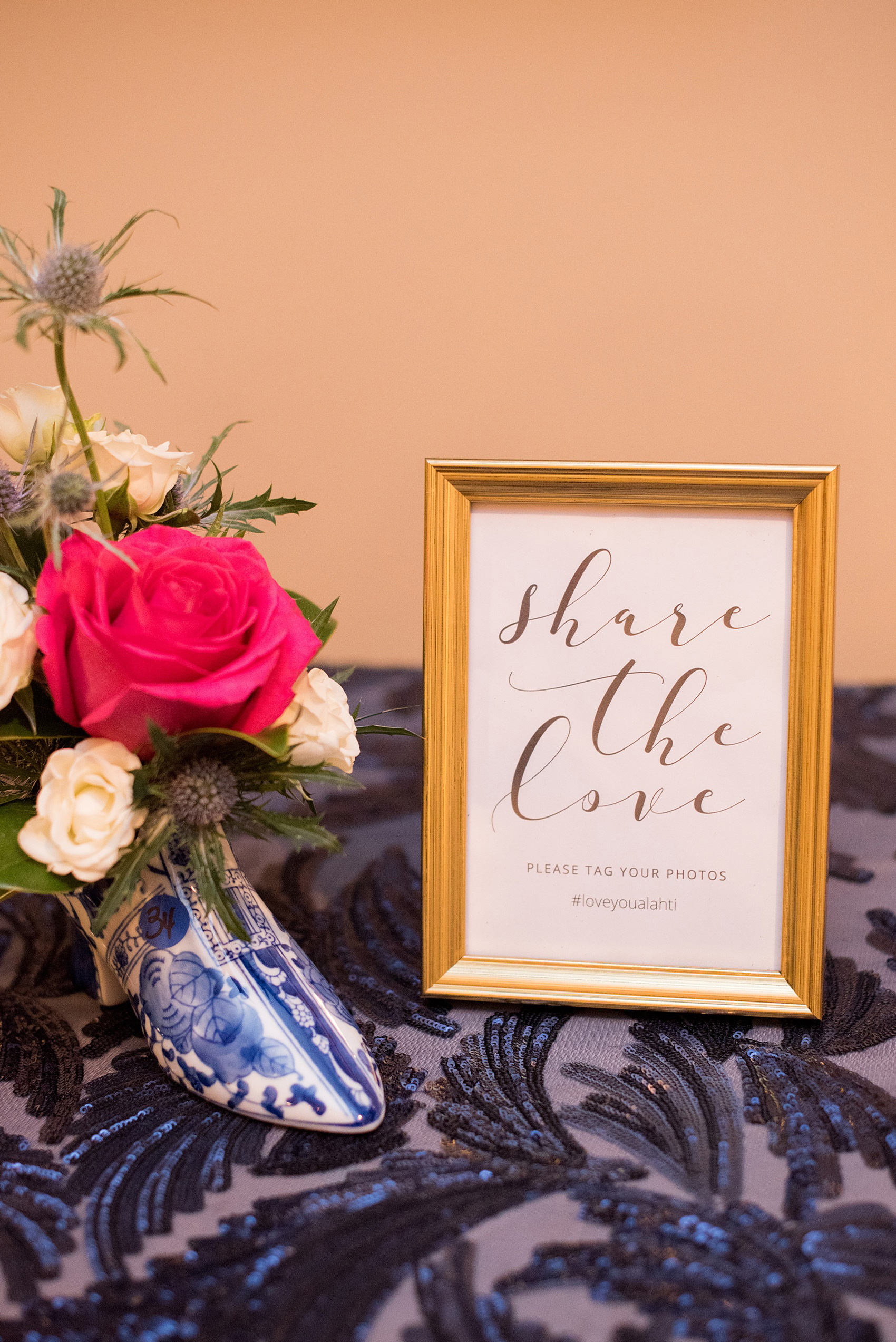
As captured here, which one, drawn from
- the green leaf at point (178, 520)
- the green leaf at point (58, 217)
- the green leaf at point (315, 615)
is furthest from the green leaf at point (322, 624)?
the green leaf at point (58, 217)

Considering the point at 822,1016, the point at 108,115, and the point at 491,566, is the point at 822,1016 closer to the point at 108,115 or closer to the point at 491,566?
the point at 491,566

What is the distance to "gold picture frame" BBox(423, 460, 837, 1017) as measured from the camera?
0.59 meters

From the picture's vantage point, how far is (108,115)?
1.02 m

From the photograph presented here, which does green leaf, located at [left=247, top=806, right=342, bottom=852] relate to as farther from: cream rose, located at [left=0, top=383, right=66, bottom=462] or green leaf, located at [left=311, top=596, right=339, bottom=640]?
cream rose, located at [left=0, top=383, right=66, bottom=462]

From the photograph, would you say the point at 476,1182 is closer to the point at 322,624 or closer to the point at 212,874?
the point at 212,874

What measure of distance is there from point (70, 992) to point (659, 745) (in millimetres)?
442

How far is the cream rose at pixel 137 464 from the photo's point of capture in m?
0.54

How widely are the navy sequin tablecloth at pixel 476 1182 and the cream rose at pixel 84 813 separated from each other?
155 mm

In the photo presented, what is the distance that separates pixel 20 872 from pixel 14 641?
0.39 feet

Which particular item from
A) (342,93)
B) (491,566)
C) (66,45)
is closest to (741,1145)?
(491,566)

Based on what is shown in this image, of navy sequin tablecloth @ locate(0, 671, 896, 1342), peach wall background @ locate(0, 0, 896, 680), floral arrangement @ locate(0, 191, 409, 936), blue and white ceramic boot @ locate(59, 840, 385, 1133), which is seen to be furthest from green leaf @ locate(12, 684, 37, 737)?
peach wall background @ locate(0, 0, 896, 680)

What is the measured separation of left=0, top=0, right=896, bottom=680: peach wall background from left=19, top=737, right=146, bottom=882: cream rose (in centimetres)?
64

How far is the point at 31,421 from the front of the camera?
552 mm

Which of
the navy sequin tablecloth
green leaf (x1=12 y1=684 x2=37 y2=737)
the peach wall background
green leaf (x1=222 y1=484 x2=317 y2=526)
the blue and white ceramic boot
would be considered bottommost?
the navy sequin tablecloth
